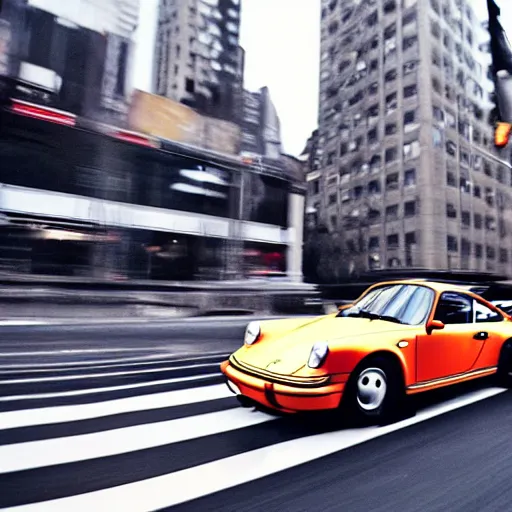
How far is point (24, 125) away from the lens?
46.5ft

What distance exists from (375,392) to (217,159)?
1566cm

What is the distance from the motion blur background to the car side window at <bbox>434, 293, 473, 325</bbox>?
345 inches

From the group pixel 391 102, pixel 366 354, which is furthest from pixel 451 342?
pixel 391 102

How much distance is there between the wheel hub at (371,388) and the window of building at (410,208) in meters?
22.1

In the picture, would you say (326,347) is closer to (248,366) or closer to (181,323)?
(248,366)

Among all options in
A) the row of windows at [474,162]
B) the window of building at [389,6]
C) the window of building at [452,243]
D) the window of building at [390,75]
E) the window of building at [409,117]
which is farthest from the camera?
the window of building at [389,6]

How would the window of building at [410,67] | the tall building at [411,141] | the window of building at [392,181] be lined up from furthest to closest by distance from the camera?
1. the window of building at [410,67]
2. the window of building at [392,181]
3. the tall building at [411,141]

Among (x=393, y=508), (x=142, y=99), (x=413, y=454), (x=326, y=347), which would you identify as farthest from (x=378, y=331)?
(x=142, y=99)

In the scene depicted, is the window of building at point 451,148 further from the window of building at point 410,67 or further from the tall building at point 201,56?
the tall building at point 201,56

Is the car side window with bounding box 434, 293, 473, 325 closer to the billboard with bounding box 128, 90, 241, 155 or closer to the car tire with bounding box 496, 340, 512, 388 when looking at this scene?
the car tire with bounding box 496, 340, 512, 388

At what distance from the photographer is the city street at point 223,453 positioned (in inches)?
78.1

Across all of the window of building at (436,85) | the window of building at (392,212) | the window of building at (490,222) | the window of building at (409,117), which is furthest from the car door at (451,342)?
the window of building at (490,222)

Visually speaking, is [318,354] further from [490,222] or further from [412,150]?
[490,222]

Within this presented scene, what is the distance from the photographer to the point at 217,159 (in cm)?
1744
